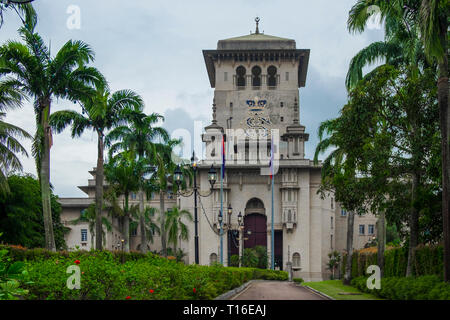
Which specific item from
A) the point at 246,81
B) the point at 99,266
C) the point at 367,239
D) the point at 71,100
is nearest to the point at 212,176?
the point at 71,100

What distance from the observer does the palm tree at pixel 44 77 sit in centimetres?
2491

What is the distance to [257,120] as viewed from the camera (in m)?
74.7

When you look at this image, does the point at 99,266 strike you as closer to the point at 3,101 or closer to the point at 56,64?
the point at 56,64

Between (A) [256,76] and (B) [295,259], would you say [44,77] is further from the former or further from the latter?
(A) [256,76]

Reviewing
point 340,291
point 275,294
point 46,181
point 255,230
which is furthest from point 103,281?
point 255,230

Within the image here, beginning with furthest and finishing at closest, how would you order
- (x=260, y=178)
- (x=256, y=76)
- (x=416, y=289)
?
1. (x=256, y=76)
2. (x=260, y=178)
3. (x=416, y=289)

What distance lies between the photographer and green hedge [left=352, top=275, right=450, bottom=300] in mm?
16531

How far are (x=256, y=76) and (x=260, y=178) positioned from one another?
49.7ft

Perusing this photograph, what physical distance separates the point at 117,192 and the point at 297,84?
127 feet

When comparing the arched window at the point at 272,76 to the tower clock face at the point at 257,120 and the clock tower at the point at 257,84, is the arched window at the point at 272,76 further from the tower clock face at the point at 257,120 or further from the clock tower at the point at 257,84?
the tower clock face at the point at 257,120

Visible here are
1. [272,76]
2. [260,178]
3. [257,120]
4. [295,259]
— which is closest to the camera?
[295,259]

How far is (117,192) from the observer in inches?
1732

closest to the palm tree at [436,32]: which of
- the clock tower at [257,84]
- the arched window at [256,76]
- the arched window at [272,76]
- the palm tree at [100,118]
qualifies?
the palm tree at [100,118]

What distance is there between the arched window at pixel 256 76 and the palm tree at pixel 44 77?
5184 centimetres
